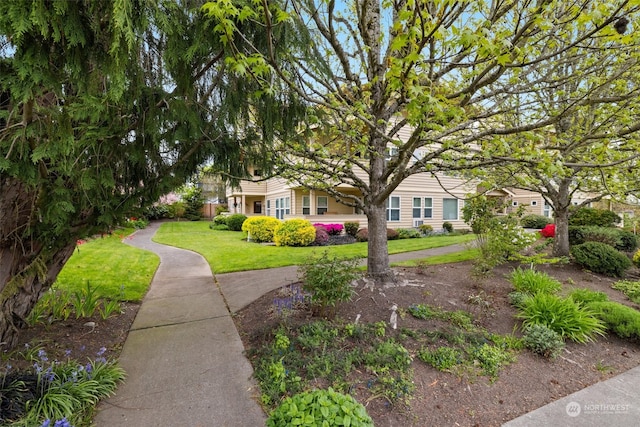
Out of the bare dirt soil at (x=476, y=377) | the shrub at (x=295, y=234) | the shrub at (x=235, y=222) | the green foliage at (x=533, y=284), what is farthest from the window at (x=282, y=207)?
the green foliage at (x=533, y=284)

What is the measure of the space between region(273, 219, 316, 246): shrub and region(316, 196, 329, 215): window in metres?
4.40

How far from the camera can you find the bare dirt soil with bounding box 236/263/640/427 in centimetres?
Result: 273

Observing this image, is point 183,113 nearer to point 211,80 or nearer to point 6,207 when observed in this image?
point 211,80

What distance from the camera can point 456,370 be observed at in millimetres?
3328

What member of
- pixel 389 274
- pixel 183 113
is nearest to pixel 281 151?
pixel 183 113

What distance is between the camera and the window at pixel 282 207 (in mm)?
18094

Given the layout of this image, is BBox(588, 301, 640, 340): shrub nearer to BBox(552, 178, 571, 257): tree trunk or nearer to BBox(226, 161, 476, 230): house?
BBox(552, 178, 571, 257): tree trunk

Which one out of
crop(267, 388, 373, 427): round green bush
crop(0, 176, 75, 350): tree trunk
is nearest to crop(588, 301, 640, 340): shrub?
crop(267, 388, 373, 427): round green bush

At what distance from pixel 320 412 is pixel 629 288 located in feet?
25.8

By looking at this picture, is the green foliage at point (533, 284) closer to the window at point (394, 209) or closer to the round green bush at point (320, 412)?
the round green bush at point (320, 412)

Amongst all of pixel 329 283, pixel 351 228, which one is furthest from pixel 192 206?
pixel 329 283

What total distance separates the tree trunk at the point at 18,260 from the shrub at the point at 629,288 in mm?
9522

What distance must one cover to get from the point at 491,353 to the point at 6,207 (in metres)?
5.64

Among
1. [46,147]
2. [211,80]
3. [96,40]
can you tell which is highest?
[211,80]
